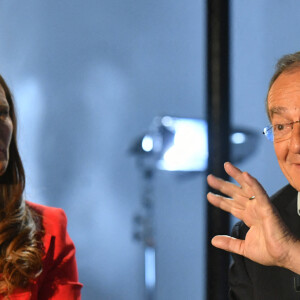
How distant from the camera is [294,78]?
3.85 feet

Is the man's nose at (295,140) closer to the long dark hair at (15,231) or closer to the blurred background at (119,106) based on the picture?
the long dark hair at (15,231)

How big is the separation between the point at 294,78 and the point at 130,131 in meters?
1.83

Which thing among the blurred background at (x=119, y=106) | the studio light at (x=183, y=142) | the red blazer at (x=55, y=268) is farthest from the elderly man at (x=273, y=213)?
the studio light at (x=183, y=142)

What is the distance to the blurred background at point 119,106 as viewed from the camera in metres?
2.39

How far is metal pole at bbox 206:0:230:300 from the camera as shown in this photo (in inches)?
70.9

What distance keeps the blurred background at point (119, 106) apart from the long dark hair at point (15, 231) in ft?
3.00

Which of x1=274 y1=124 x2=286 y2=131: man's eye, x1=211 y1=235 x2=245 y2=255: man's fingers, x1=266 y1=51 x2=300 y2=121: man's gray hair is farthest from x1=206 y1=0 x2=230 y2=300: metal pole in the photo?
x1=211 y1=235 x2=245 y2=255: man's fingers

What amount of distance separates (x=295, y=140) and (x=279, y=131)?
8 centimetres

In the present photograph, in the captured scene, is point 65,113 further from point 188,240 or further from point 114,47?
point 188,240

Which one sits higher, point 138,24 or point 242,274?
point 138,24

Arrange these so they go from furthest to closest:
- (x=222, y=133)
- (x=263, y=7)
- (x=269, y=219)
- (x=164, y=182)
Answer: (x=164, y=182) < (x=263, y=7) < (x=222, y=133) < (x=269, y=219)

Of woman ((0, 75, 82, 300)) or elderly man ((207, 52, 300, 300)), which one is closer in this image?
elderly man ((207, 52, 300, 300))

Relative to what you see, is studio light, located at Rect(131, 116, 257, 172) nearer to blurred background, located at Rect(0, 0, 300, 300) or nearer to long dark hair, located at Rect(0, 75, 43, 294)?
blurred background, located at Rect(0, 0, 300, 300)

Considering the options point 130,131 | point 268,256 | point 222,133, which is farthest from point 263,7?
point 268,256
